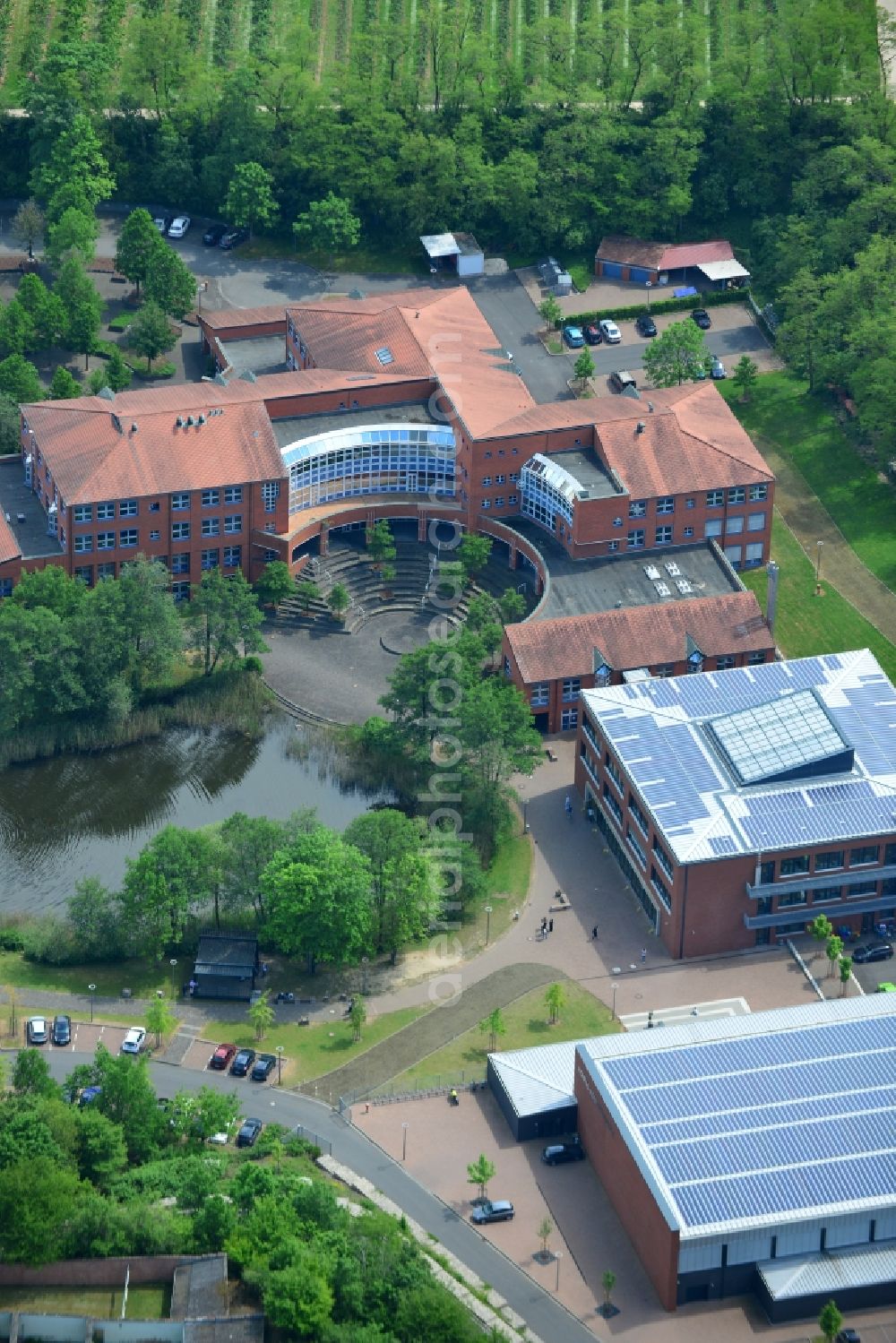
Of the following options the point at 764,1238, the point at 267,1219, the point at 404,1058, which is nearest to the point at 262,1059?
the point at 404,1058

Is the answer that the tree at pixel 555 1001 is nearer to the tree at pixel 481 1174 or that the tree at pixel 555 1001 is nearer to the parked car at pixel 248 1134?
the tree at pixel 481 1174

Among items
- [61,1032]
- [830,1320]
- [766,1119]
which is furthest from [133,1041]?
[830,1320]

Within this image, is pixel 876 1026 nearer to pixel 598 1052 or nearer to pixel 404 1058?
pixel 598 1052

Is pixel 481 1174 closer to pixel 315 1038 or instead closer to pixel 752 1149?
pixel 752 1149

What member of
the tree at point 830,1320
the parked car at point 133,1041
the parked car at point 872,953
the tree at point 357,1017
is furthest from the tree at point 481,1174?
the parked car at point 872,953

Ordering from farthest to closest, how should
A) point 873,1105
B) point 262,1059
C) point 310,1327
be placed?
point 262,1059, point 873,1105, point 310,1327

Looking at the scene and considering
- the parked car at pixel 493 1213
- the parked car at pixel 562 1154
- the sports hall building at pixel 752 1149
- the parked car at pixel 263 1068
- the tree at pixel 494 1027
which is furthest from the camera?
the tree at pixel 494 1027
